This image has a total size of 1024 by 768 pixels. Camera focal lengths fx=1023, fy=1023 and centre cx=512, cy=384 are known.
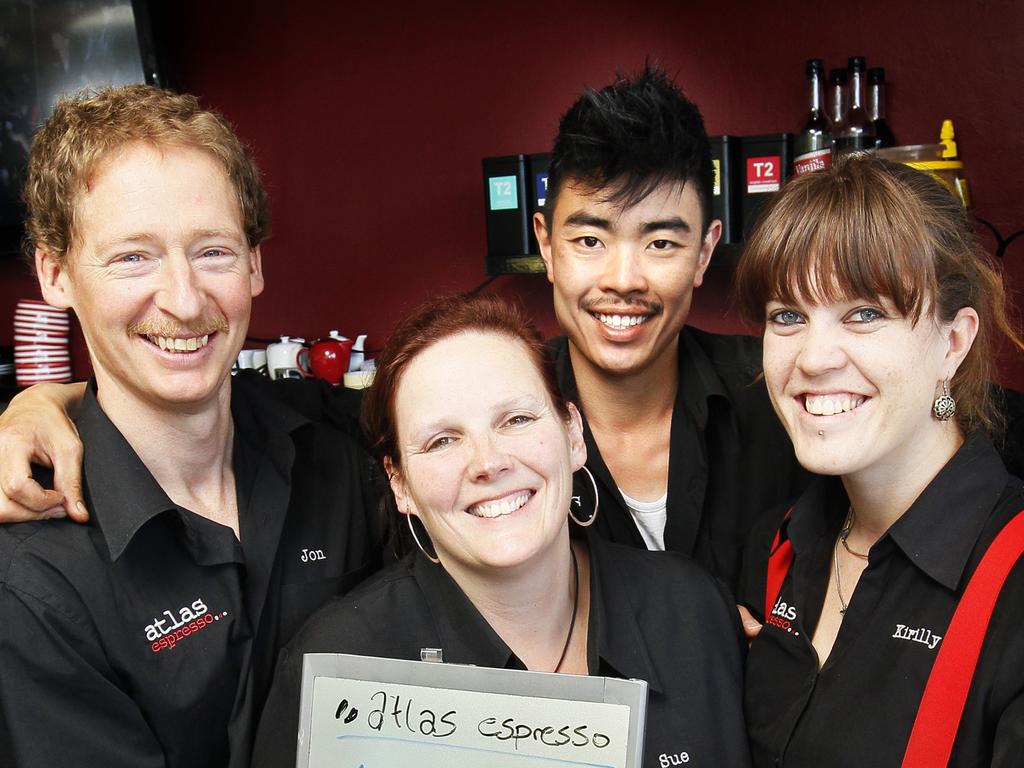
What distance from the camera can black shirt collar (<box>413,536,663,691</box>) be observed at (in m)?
1.45

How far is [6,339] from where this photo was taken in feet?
14.8

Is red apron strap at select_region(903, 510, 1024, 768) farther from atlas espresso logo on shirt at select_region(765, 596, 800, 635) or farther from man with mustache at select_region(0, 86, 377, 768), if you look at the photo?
man with mustache at select_region(0, 86, 377, 768)

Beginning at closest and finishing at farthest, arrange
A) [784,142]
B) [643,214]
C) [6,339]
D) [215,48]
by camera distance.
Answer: [643,214] → [784,142] → [215,48] → [6,339]

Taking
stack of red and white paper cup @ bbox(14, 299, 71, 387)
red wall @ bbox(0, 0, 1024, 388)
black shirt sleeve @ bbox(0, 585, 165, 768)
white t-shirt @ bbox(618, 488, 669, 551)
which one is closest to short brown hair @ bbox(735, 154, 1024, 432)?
white t-shirt @ bbox(618, 488, 669, 551)

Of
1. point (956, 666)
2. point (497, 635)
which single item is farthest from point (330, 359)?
point (956, 666)

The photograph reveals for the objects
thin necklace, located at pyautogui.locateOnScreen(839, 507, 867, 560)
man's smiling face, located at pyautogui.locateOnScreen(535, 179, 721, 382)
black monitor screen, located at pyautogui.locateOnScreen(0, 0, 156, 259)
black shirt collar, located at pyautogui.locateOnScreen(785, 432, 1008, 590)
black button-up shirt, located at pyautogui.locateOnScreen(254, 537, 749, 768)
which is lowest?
black button-up shirt, located at pyautogui.locateOnScreen(254, 537, 749, 768)

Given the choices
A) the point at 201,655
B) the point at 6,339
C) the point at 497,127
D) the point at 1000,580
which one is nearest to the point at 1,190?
the point at 6,339

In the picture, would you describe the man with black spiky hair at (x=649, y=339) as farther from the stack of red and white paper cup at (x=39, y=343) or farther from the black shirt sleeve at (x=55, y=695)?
the stack of red and white paper cup at (x=39, y=343)

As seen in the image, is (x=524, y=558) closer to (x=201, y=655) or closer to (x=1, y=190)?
(x=201, y=655)

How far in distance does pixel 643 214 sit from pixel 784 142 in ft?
4.42

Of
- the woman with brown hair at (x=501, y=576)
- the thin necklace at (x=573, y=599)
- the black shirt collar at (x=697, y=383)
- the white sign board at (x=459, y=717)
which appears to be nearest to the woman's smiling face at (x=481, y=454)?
the woman with brown hair at (x=501, y=576)

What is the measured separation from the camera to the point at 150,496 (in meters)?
1.50

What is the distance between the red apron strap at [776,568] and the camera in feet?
5.16

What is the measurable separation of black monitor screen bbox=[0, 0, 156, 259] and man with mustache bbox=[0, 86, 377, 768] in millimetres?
2339
